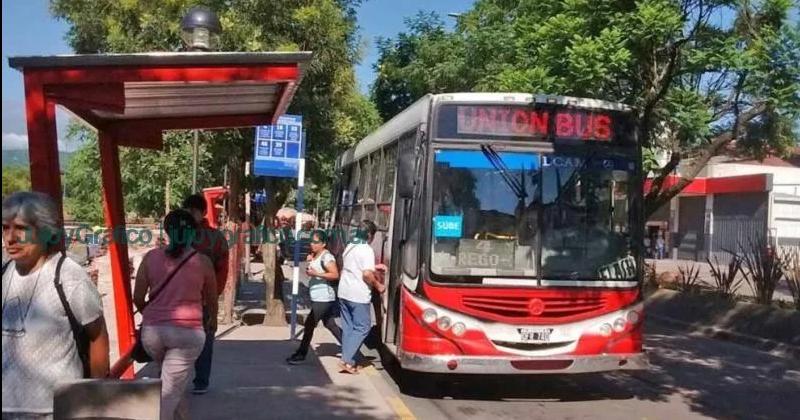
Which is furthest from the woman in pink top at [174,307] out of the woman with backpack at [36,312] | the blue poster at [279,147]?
the blue poster at [279,147]

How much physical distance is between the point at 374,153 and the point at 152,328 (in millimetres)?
6721

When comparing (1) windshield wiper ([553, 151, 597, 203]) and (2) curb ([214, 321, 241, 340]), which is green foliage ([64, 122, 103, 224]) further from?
(1) windshield wiper ([553, 151, 597, 203])

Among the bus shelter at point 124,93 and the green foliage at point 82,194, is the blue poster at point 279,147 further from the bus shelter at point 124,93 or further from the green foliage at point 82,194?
the green foliage at point 82,194

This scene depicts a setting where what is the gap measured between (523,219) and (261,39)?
5.81 meters

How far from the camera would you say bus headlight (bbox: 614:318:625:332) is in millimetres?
8578

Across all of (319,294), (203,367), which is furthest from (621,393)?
(203,367)

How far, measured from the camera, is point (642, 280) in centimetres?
880

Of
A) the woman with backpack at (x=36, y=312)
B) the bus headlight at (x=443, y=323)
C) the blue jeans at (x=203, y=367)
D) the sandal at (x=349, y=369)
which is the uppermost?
the woman with backpack at (x=36, y=312)

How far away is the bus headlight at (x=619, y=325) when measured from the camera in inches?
338

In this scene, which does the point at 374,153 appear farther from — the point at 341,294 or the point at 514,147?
the point at 514,147

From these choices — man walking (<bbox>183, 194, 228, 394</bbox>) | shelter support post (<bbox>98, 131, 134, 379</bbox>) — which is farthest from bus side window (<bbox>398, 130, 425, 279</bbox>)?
shelter support post (<bbox>98, 131, 134, 379</bbox>)

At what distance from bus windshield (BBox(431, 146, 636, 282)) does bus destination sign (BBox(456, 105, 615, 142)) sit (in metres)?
0.22

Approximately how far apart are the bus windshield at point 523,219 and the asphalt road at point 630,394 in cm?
132

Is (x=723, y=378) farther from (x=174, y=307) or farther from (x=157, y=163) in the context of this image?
(x=157, y=163)
